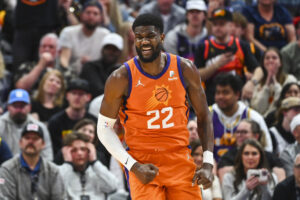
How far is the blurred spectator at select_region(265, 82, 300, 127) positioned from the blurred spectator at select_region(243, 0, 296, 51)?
7.25ft

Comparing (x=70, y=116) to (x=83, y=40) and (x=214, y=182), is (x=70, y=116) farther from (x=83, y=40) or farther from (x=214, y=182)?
(x=214, y=182)

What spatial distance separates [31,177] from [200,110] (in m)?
3.34

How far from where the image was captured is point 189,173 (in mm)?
5602

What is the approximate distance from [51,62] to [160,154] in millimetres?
6117

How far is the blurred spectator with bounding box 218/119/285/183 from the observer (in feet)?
27.7

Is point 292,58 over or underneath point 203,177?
over

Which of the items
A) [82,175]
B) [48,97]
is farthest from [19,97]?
[82,175]

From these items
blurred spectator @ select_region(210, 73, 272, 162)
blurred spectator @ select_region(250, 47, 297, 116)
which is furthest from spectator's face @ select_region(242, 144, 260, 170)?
blurred spectator @ select_region(250, 47, 297, 116)

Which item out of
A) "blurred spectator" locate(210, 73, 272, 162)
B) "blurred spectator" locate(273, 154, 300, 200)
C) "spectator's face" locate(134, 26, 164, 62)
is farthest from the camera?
"blurred spectator" locate(210, 73, 272, 162)

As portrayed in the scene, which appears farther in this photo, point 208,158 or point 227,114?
point 227,114

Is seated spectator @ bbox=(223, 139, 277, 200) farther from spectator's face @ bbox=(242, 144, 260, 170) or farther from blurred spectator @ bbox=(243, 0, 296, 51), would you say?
blurred spectator @ bbox=(243, 0, 296, 51)

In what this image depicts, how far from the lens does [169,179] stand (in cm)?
553

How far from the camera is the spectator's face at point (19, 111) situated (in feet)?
31.0

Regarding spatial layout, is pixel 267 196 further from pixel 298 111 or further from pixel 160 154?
pixel 160 154
